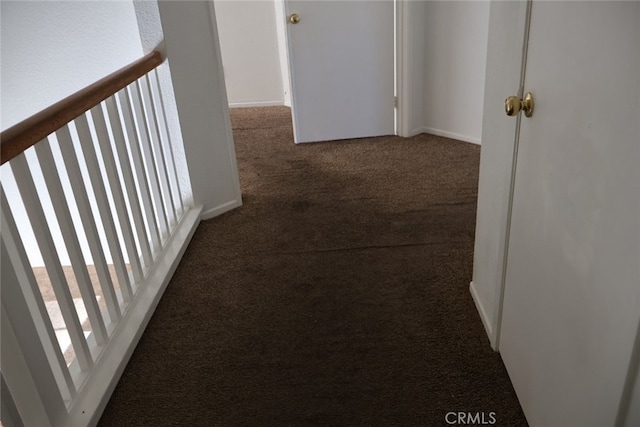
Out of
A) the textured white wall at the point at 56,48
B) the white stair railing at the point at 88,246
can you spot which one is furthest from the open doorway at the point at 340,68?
the white stair railing at the point at 88,246

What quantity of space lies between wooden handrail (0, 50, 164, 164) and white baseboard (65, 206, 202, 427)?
74 cm

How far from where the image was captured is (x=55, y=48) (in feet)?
9.12

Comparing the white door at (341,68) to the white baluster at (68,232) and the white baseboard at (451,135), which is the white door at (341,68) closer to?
the white baseboard at (451,135)

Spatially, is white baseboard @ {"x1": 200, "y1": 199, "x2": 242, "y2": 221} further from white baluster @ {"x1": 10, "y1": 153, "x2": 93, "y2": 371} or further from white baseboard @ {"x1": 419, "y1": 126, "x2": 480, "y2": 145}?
white baseboard @ {"x1": 419, "y1": 126, "x2": 480, "y2": 145}

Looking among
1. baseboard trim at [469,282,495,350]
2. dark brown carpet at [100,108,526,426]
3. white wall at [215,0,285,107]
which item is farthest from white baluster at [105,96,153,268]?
white wall at [215,0,285,107]

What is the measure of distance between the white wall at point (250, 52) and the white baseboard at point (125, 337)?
265cm

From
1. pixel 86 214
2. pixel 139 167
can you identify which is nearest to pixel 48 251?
pixel 86 214

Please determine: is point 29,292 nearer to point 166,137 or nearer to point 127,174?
point 127,174

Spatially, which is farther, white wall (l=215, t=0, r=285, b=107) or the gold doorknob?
white wall (l=215, t=0, r=285, b=107)

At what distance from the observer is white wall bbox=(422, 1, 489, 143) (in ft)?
11.3

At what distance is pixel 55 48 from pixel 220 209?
3.81 feet

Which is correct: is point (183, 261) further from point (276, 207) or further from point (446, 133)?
point (446, 133)

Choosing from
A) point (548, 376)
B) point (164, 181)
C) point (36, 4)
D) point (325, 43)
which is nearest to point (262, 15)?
point (325, 43)

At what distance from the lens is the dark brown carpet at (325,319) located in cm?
161
